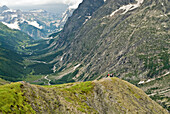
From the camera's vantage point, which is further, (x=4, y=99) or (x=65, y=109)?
(x=65, y=109)

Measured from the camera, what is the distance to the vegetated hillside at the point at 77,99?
274ft

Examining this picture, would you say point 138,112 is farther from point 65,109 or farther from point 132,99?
point 65,109

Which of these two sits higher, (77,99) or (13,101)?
(13,101)

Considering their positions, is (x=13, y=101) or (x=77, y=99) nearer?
(x=13, y=101)

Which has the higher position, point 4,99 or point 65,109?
point 4,99

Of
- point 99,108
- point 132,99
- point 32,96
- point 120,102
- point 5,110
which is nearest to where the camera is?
point 5,110

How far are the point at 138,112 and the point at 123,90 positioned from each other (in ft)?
80.3

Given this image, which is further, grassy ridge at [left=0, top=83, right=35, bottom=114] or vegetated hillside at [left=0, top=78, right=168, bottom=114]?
vegetated hillside at [left=0, top=78, right=168, bottom=114]

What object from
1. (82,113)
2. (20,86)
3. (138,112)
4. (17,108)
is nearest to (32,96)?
(20,86)

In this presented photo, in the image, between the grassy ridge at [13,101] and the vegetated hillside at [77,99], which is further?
the vegetated hillside at [77,99]

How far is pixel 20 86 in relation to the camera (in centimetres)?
9556

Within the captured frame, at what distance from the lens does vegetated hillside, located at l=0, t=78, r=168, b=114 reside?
83531 mm

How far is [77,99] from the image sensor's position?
12738 centimetres

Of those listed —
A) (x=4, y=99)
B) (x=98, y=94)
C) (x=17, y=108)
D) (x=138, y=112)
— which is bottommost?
(x=138, y=112)
